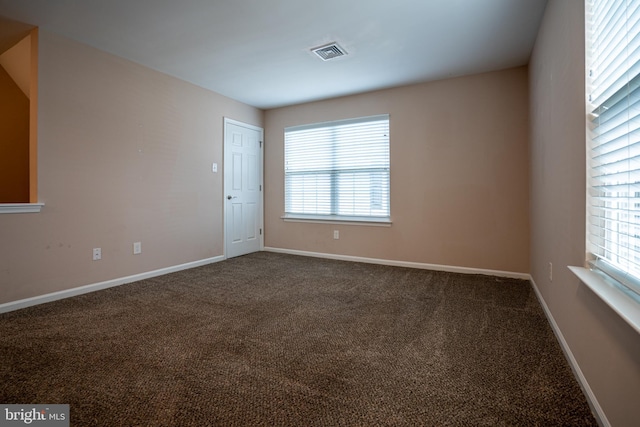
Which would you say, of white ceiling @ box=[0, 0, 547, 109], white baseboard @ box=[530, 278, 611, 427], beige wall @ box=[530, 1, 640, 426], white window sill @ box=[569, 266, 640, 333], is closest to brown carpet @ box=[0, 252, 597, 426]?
white baseboard @ box=[530, 278, 611, 427]

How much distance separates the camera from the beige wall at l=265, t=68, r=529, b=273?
3.51 meters

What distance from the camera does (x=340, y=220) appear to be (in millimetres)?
4625

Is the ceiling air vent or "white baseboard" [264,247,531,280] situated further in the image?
"white baseboard" [264,247,531,280]

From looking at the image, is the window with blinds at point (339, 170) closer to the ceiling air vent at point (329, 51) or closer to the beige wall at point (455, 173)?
the beige wall at point (455, 173)

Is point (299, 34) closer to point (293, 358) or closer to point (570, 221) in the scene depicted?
point (570, 221)

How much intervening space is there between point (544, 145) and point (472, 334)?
162 cm

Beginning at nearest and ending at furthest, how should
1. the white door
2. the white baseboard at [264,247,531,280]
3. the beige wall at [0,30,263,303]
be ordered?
the beige wall at [0,30,263,303], the white baseboard at [264,247,531,280], the white door

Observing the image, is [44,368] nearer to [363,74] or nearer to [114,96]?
[114,96]

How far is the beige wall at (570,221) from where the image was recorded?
1115 mm

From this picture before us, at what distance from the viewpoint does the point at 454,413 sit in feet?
4.33

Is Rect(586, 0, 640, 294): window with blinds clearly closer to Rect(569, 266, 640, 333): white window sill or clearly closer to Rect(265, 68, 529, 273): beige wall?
Rect(569, 266, 640, 333): white window sill

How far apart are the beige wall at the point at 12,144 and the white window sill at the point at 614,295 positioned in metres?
5.01

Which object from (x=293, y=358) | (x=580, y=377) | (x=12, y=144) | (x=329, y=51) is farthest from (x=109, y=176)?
(x=580, y=377)

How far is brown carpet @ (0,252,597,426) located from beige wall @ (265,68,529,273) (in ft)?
2.61
